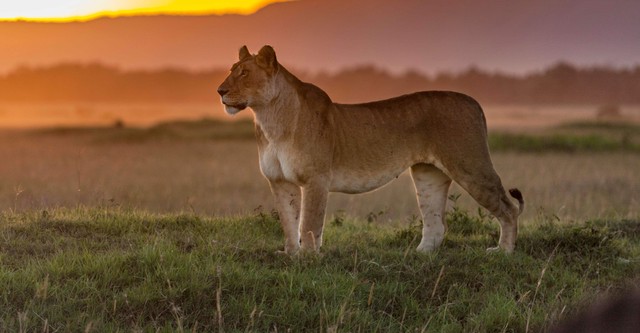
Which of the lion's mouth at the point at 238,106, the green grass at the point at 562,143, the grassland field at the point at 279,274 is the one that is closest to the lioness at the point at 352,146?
the lion's mouth at the point at 238,106

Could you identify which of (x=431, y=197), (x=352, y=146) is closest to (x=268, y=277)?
(x=352, y=146)

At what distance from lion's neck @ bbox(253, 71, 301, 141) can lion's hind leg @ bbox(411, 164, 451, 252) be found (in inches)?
66.9

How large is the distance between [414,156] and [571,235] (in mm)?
1849

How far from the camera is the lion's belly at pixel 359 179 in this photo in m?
8.40

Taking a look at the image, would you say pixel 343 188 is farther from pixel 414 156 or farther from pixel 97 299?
pixel 97 299

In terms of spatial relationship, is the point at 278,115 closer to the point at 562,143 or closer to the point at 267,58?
the point at 267,58

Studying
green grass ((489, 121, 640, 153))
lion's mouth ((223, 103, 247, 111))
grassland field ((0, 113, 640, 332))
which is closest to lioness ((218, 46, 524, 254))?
lion's mouth ((223, 103, 247, 111))

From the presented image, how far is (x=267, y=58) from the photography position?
7945 millimetres

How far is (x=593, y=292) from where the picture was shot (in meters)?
7.63

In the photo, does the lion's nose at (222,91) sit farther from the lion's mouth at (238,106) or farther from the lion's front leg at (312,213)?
the lion's front leg at (312,213)

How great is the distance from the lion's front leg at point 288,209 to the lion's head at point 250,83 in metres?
0.86

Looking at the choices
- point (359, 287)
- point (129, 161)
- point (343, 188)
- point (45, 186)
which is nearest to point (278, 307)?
point (359, 287)

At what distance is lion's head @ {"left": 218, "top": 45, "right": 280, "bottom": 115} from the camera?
7.79 m

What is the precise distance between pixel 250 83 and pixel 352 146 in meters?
1.21
